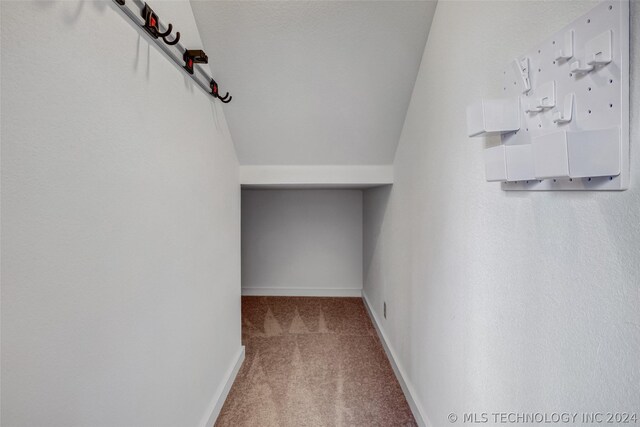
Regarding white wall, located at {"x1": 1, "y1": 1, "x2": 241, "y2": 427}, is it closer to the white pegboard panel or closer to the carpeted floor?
the carpeted floor

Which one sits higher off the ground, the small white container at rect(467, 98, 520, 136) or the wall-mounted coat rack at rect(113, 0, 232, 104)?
the wall-mounted coat rack at rect(113, 0, 232, 104)

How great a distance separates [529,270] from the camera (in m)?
0.81

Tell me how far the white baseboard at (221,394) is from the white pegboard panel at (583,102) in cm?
177

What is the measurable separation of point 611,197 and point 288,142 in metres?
1.79

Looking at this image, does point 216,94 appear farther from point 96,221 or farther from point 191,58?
point 96,221

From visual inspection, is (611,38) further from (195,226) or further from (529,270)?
(195,226)

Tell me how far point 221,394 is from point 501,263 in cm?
168

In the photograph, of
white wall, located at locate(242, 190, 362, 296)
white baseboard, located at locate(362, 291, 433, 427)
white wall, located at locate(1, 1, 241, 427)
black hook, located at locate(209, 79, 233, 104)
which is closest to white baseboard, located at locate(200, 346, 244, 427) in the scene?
white wall, located at locate(1, 1, 241, 427)

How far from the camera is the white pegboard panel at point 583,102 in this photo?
556mm

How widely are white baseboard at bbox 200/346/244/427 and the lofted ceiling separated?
1.42 m

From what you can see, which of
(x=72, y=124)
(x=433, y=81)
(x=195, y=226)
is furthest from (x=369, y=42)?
(x=72, y=124)

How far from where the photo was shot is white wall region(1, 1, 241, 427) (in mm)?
629

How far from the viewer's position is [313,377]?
217 centimetres

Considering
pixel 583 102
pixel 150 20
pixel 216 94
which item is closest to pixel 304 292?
pixel 216 94
